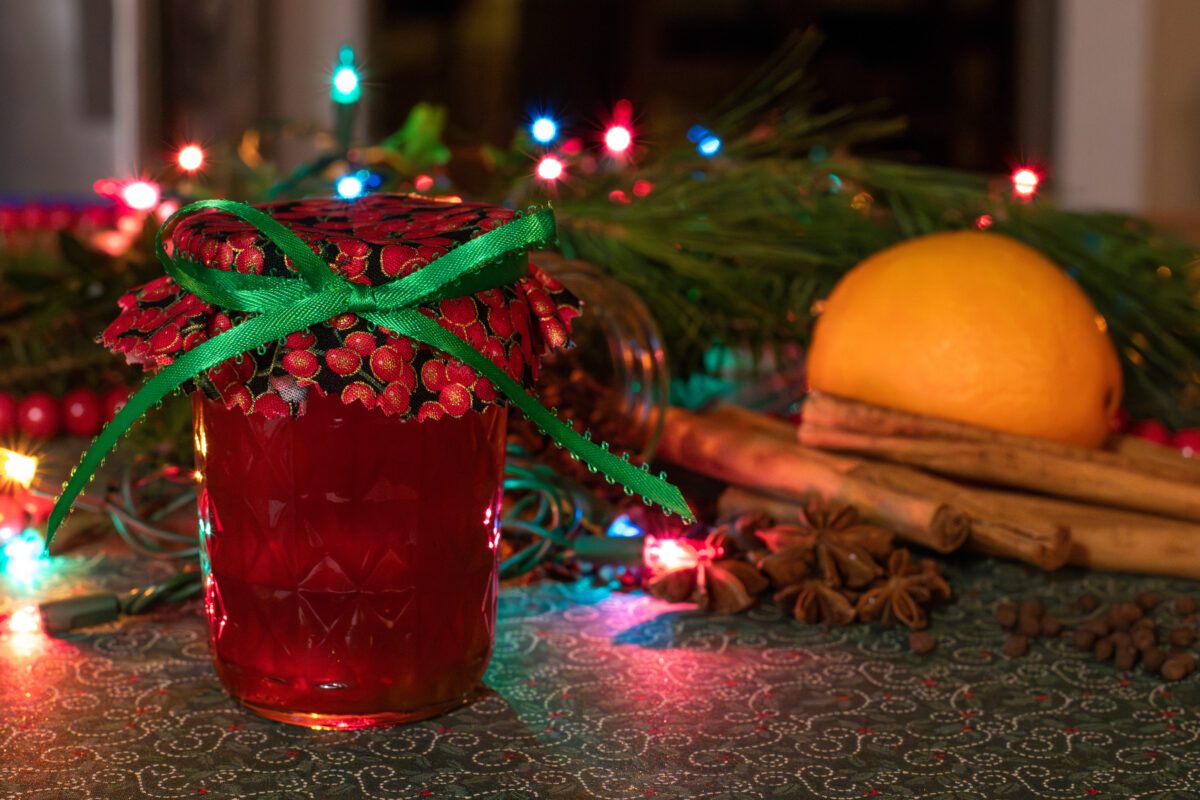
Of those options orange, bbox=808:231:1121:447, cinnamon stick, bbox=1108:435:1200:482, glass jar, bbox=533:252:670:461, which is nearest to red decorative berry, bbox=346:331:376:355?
glass jar, bbox=533:252:670:461

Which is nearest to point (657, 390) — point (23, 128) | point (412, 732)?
point (412, 732)

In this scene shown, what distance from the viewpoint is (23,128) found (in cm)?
278

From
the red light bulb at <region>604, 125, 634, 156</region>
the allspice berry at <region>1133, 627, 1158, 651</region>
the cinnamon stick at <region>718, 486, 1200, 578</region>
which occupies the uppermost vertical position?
the red light bulb at <region>604, 125, 634, 156</region>

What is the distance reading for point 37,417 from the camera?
3.29 ft

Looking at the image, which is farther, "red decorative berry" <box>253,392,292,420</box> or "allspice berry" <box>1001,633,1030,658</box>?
"allspice berry" <box>1001,633,1030,658</box>

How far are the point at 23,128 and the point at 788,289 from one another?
230 cm

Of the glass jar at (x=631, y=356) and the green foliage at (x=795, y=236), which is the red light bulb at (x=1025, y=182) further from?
the glass jar at (x=631, y=356)

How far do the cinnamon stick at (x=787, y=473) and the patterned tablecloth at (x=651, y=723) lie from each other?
2.0 inches

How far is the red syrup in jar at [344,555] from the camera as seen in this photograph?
52 centimetres

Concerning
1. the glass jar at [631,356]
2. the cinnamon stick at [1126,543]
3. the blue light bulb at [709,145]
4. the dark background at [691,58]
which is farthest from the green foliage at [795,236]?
the dark background at [691,58]

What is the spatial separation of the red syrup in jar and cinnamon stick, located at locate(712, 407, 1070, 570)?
296mm

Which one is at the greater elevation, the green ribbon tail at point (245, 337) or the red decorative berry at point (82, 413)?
the green ribbon tail at point (245, 337)

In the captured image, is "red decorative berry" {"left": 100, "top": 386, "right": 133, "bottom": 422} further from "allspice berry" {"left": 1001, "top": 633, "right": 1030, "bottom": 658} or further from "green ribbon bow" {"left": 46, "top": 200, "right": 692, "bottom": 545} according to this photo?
"allspice berry" {"left": 1001, "top": 633, "right": 1030, "bottom": 658}

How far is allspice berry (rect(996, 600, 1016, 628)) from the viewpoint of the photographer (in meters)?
0.68
